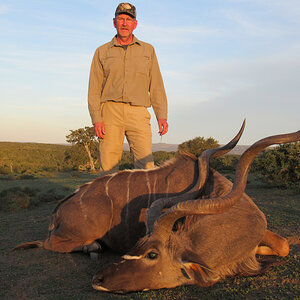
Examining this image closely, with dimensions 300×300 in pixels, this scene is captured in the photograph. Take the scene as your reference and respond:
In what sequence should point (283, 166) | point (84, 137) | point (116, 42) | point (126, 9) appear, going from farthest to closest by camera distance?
1. point (84, 137)
2. point (283, 166)
3. point (116, 42)
4. point (126, 9)

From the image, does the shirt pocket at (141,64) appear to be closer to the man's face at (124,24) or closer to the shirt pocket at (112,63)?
the shirt pocket at (112,63)

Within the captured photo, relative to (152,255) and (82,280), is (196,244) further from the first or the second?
(82,280)

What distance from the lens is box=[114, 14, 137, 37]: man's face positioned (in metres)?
5.11

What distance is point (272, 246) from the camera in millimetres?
3645

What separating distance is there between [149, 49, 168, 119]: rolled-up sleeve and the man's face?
1.91 feet

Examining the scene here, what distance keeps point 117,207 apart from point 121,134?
1588mm

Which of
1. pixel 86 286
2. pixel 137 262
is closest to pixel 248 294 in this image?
pixel 137 262

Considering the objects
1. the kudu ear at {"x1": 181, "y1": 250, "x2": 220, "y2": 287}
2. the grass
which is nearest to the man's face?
the grass

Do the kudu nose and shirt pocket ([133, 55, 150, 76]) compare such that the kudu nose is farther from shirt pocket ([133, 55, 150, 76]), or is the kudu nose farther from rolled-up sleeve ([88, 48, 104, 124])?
shirt pocket ([133, 55, 150, 76])

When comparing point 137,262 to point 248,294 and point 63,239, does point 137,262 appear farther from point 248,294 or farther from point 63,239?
point 63,239

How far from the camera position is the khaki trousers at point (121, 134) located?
521 cm

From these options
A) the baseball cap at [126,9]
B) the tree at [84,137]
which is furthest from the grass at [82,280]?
the tree at [84,137]

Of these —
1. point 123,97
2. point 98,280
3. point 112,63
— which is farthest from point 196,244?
point 112,63

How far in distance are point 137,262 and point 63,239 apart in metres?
1.52
